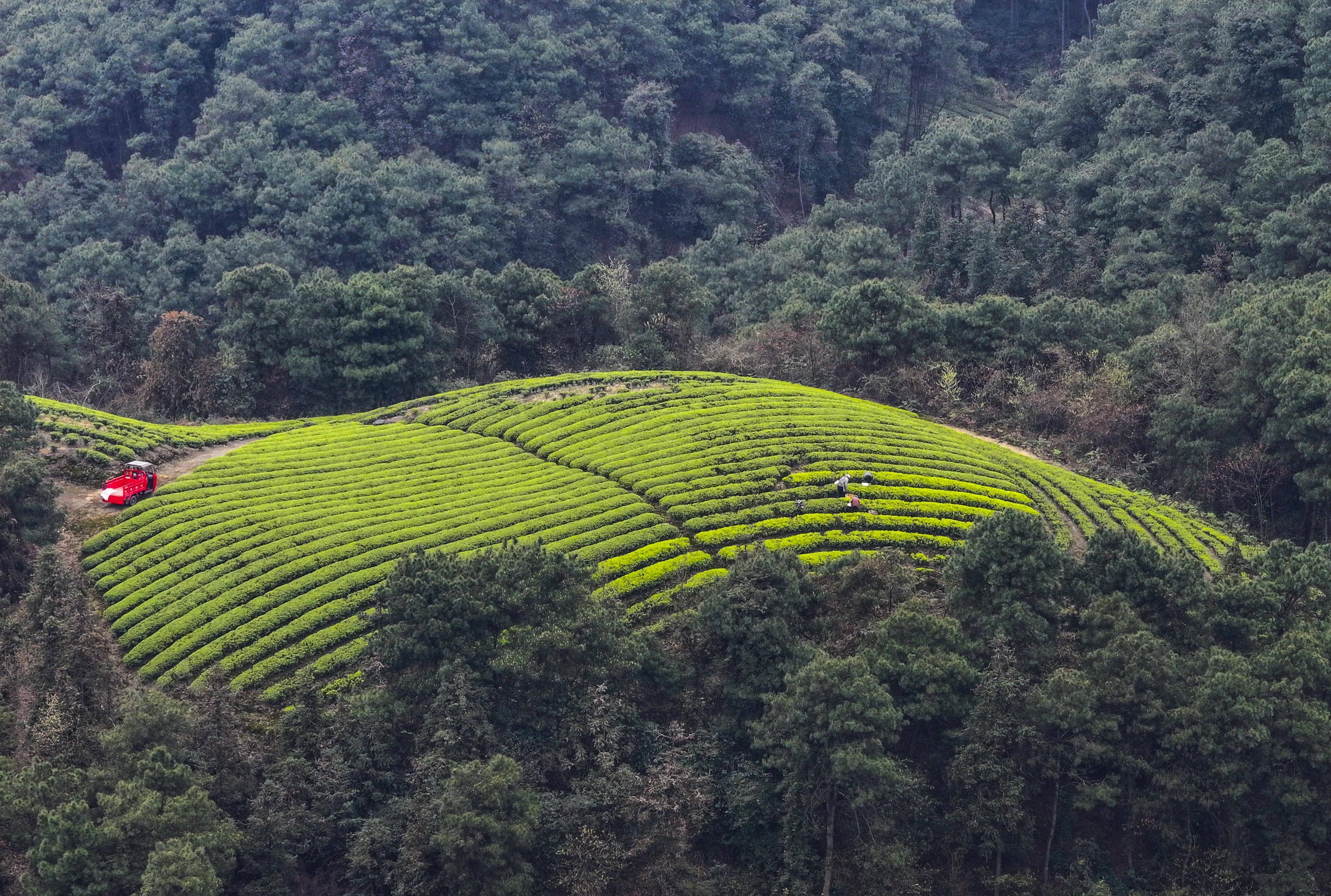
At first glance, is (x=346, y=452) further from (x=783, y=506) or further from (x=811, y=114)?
(x=811, y=114)

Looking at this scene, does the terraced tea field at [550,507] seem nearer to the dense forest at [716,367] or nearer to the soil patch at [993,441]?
the soil patch at [993,441]

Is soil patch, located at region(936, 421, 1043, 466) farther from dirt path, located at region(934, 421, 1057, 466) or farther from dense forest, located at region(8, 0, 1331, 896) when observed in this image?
dense forest, located at region(8, 0, 1331, 896)

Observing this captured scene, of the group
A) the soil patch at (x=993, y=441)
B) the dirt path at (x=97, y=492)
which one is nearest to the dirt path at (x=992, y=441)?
the soil patch at (x=993, y=441)

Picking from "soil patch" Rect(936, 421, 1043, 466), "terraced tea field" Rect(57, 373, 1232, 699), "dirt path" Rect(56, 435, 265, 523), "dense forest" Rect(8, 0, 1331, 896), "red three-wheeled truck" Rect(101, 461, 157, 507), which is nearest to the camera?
"dense forest" Rect(8, 0, 1331, 896)

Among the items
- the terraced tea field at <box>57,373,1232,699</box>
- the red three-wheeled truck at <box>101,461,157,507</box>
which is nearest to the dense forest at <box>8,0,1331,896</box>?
the terraced tea field at <box>57,373,1232,699</box>

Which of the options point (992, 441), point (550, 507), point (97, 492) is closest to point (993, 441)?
point (992, 441)
